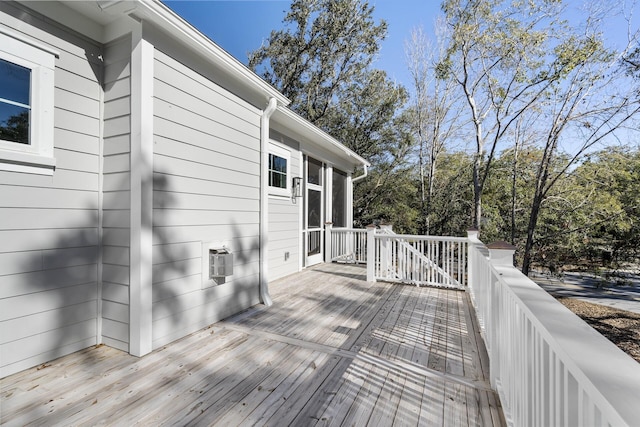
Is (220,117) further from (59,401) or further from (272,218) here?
(59,401)

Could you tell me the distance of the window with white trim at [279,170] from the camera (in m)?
4.78

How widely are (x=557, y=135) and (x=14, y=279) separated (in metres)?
10.1

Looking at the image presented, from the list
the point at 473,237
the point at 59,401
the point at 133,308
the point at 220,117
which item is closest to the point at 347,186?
the point at 473,237

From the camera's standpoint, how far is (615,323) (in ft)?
18.5

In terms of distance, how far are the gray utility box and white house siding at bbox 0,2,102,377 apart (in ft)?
3.24

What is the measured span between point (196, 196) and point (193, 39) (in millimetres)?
1484

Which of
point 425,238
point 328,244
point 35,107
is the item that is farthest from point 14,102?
point 328,244

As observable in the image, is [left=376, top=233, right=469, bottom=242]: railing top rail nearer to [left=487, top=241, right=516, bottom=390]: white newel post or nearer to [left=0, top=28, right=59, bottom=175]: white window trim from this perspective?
[left=487, top=241, right=516, bottom=390]: white newel post

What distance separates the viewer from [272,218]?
4.85 m

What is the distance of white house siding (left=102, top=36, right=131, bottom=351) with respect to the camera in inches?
95.8

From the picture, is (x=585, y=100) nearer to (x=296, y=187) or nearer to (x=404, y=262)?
(x=404, y=262)

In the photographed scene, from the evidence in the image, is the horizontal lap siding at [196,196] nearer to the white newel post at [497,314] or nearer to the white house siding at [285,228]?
the white house siding at [285,228]

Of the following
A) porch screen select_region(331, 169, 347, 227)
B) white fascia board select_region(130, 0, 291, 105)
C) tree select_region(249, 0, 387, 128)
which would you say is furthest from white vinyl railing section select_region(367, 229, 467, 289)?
tree select_region(249, 0, 387, 128)

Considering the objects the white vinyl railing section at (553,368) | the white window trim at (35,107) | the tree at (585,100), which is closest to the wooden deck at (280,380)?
the white vinyl railing section at (553,368)
